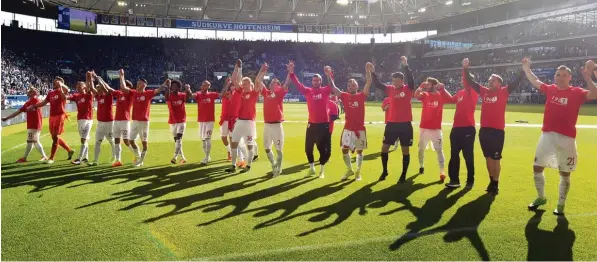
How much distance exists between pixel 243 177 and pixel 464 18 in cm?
6474

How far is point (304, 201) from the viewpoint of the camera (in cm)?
729

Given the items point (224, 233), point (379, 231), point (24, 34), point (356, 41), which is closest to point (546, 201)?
point (379, 231)

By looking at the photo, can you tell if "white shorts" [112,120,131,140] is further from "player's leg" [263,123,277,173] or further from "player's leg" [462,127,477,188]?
"player's leg" [462,127,477,188]

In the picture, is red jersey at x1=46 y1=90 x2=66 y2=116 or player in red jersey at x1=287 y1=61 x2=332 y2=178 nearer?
player in red jersey at x1=287 y1=61 x2=332 y2=178

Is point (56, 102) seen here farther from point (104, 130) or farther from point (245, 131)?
point (245, 131)

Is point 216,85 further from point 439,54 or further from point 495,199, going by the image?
point 495,199

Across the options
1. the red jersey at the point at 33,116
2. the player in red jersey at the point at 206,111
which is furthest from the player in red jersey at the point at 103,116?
the player in red jersey at the point at 206,111

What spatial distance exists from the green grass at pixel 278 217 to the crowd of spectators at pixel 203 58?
41848mm

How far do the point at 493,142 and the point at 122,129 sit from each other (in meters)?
9.21

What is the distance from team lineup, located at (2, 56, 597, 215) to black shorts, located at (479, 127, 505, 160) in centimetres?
2

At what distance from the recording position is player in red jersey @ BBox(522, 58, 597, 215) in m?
6.43

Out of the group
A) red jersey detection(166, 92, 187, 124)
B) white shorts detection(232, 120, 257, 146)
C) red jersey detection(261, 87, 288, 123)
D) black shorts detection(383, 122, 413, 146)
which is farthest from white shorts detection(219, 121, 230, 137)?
black shorts detection(383, 122, 413, 146)

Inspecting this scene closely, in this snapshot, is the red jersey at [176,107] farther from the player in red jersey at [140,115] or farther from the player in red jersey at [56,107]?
the player in red jersey at [56,107]

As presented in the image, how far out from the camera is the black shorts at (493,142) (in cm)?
788
